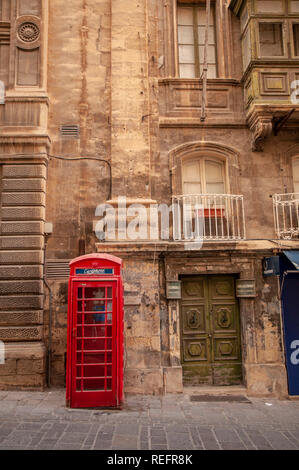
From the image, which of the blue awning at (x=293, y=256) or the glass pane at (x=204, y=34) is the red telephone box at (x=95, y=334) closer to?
the blue awning at (x=293, y=256)

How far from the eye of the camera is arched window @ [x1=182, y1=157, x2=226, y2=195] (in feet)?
32.2

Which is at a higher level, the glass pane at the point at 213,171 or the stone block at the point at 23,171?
the glass pane at the point at 213,171

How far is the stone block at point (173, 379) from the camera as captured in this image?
27.0 ft

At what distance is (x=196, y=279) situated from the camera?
9.17 m

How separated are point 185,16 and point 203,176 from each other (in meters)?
4.89

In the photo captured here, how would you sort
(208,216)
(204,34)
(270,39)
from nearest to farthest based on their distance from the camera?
(208,216), (270,39), (204,34)

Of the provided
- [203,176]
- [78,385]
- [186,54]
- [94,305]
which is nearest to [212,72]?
[186,54]

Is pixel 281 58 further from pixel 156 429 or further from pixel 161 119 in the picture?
pixel 156 429

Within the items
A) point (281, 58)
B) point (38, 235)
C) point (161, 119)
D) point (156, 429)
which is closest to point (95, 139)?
point (161, 119)

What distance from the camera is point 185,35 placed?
10469 mm

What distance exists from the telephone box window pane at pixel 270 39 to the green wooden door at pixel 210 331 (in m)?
6.18

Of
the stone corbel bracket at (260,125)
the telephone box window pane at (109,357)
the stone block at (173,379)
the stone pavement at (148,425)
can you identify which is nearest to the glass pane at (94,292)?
A: the telephone box window pane at (109,357)

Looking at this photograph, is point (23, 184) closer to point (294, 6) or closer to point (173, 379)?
point (173, 379)

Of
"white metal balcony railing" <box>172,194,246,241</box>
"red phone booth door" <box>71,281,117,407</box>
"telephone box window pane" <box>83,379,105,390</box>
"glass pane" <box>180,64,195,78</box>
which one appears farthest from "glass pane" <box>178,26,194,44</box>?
"telephone box window pane" <box>83,379,105,390</box>
